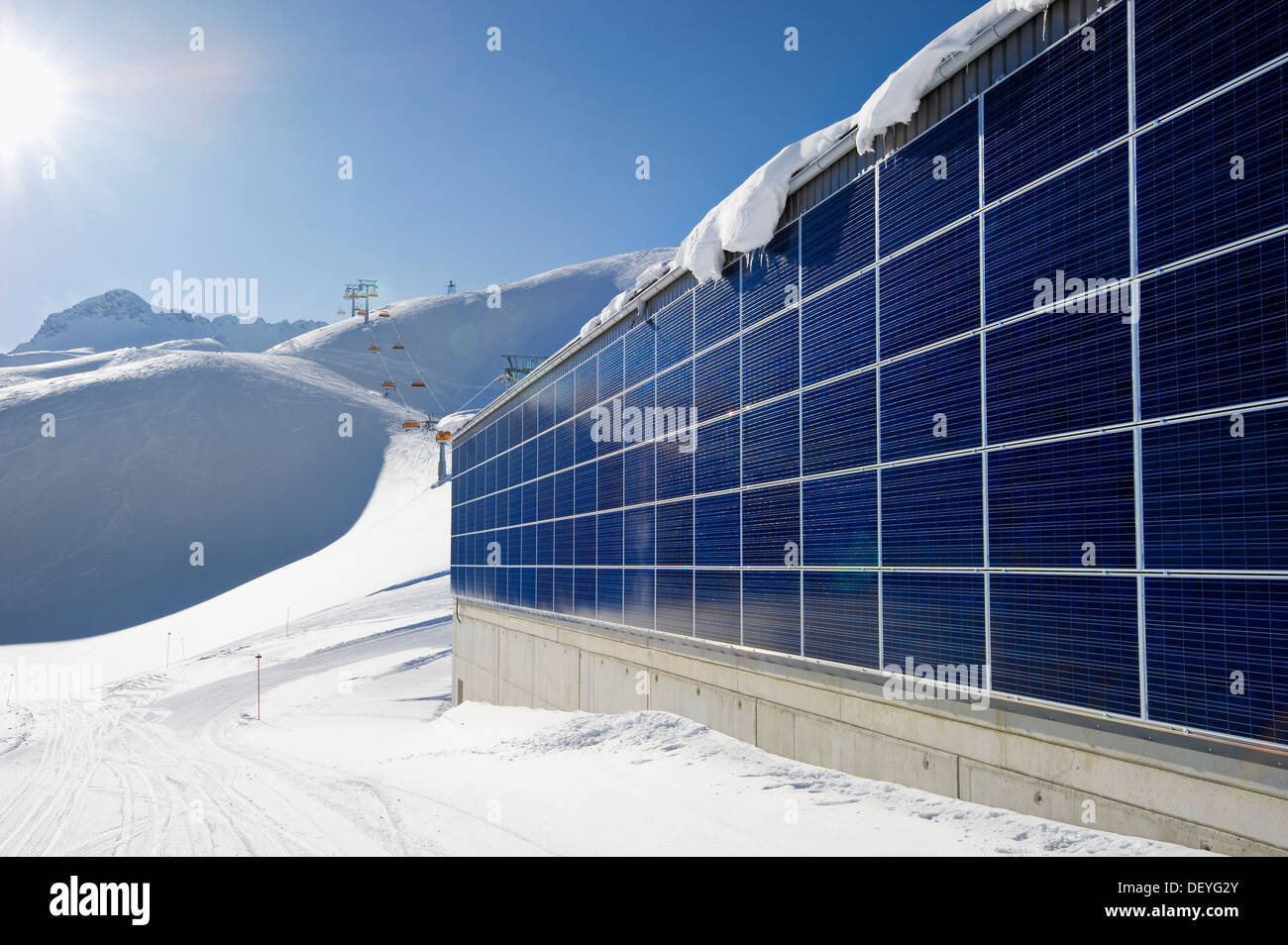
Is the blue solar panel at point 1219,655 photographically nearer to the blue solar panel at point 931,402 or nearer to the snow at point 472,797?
the snow at point 472,797

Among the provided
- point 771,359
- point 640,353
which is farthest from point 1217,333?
point 640,353

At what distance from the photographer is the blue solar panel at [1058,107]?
7.65 metres

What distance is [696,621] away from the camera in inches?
605

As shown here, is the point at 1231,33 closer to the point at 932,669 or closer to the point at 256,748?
the point at 932,669

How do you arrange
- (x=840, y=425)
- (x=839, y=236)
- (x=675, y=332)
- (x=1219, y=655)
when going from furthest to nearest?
(x=675, y=332)
(x=839, y=236)
(x=840, y=425)
(x=1219, y=655)

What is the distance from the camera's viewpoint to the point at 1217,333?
6.61 m

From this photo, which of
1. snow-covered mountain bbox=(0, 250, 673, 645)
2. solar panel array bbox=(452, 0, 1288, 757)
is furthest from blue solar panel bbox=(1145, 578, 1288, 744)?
snow-covered mountain bbox=(0, 250, 673, 645)

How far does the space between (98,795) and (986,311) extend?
707 inches

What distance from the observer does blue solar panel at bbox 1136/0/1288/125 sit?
645 cm

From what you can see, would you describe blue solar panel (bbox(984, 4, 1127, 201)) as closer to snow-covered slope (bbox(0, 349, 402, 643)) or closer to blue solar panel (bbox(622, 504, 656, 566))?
blue solar panel (bbox(622, 504, 656, 566))

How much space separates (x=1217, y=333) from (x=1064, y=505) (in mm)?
1921

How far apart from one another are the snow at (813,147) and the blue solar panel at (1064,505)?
165 inches

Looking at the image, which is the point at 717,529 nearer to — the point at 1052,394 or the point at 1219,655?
the point at 1052,394

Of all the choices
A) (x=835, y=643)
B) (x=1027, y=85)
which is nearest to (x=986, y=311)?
(x=1027, y=85)
